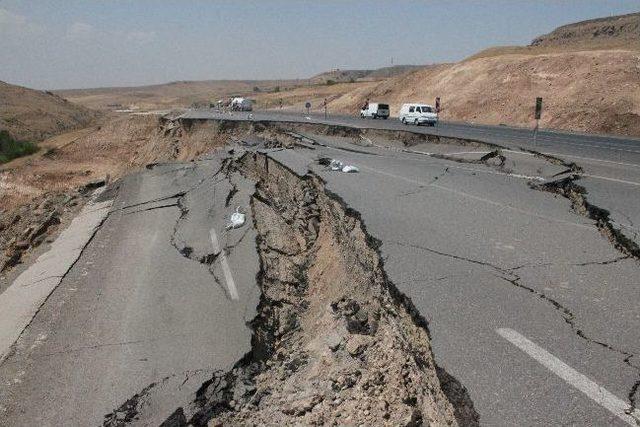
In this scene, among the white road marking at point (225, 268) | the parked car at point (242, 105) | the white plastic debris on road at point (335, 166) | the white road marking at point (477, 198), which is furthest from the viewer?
the parked car at point (242, 105)

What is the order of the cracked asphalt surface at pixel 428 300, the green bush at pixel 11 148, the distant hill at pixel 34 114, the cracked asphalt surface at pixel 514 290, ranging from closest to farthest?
the cracked asphalt surface at pixel 514 290, the cracked asphalt surface at pixel 428 300, the green bush at pixel 11 148, the distant hill at pixel 34 114

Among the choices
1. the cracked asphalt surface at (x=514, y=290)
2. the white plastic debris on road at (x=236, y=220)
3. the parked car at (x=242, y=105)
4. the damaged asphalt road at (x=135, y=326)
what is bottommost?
the damaged asphalt road at (x=135, y=326)

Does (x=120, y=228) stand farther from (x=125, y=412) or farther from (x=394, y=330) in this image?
(x=394, y=330)

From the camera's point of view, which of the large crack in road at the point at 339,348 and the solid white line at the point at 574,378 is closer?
the solid white line at the point at 574,378

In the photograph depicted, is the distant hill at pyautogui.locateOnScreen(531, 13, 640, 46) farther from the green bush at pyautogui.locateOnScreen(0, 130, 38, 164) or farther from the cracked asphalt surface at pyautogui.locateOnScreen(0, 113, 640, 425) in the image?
the cracked asphalt surface at pyautogui.locateOnScreen(0, 113, 640, 425)

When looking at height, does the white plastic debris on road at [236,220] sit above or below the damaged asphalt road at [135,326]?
above

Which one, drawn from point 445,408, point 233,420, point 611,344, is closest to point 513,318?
point 611,344

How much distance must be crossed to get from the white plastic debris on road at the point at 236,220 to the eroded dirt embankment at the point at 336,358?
1847mm

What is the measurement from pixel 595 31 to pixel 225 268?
12065 cm

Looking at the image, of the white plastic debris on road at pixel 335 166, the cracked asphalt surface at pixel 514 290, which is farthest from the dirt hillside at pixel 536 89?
the cracked asphalt surface at pixel 514 290

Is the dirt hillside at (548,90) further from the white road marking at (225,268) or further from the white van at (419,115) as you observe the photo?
the white road marking at (225,268)

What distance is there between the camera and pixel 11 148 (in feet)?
141

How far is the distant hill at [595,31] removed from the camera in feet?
305

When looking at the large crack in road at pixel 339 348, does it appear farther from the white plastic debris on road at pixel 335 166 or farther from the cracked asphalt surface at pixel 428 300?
the white plastic debris on road at pixel 335 166
